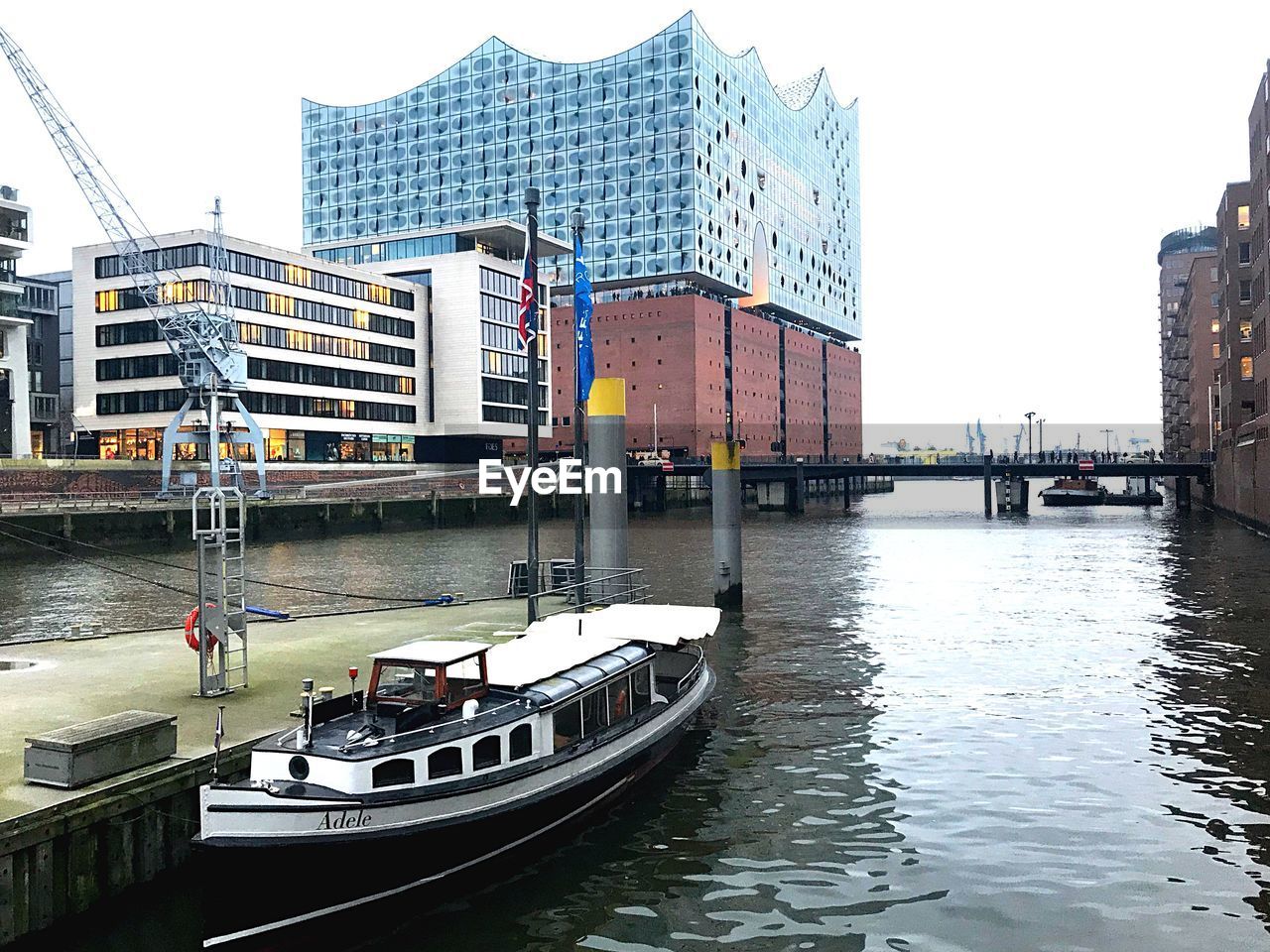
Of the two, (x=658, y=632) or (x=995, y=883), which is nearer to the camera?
(x=995, y=883)

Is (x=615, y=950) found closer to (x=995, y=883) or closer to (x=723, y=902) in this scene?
(x=723, y=902)

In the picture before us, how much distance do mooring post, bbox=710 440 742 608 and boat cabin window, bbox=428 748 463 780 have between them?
28831 millimetres

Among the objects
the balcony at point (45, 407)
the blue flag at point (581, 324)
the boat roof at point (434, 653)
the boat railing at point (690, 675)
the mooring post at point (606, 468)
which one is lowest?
the boat railing at point (690, 675)

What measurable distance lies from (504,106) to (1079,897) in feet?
565

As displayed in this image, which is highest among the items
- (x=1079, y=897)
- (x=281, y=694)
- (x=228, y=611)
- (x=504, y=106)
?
(x=504, y=106)

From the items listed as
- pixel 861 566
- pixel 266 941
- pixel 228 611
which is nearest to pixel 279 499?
pixel 861 566

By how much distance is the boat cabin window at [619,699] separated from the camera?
19.4m

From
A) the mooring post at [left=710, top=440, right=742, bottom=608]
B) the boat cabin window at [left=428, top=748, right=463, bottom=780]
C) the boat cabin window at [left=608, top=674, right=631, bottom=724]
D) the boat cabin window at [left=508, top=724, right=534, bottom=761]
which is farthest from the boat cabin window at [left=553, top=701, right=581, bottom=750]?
the mooring post at [left=710, top=440, right=742, bottom=608]

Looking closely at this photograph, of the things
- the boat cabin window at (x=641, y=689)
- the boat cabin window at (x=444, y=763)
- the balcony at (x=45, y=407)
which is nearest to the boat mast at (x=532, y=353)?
the boat cabin window at (x=641, y=689)

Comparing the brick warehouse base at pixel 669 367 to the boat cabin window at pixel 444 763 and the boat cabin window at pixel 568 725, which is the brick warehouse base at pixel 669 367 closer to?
the boat cabin window at pixel 568 725

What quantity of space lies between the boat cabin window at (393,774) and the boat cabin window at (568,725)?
3.35m

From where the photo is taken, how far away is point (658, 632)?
22.6 meters

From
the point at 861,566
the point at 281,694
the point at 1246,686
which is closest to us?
the point at 281,694

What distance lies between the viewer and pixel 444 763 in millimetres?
14992
